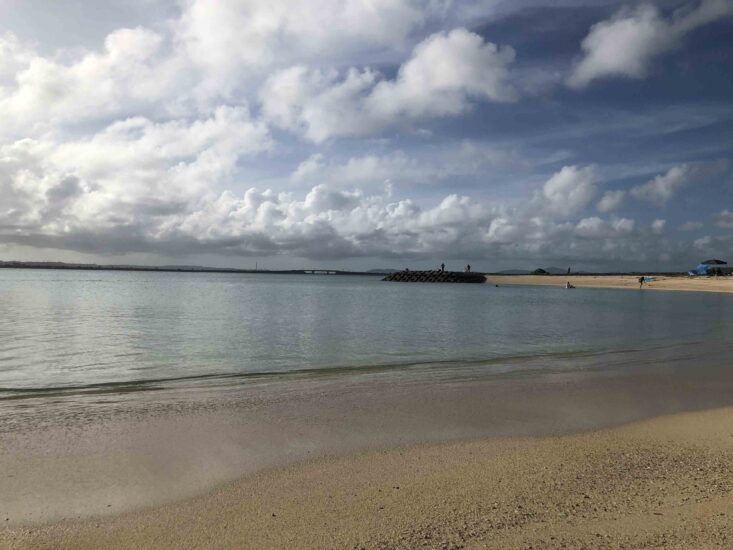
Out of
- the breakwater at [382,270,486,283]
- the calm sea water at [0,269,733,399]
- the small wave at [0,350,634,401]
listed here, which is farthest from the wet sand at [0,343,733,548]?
the breakwater at [382,270,486,283]

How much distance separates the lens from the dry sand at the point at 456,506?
15.3ft

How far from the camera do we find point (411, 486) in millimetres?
5898

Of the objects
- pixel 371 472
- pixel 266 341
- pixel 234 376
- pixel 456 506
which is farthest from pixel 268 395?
pixel 266 341

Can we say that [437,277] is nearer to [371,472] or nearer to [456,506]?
[371,472]

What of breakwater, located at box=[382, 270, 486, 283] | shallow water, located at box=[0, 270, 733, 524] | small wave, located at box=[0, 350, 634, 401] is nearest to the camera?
shallow water, located at box=[0, 270, 733, 524]

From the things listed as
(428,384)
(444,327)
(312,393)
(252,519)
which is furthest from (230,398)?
(444,327)

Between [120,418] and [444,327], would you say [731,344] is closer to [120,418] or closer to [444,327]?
[444,327]

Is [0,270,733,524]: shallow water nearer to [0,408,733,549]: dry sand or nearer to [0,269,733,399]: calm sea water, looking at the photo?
[0,269,733,399]: calm sea water

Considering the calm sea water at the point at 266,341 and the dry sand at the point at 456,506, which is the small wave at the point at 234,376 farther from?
the dry sand at the point at 456,506

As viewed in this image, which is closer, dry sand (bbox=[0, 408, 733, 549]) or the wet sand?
dry sand (bbox=[0, 408, 733, 549])

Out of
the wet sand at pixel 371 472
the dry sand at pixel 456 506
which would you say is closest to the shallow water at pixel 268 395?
the wet sand at pixel 371 472

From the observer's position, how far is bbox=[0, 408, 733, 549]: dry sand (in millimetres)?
4652

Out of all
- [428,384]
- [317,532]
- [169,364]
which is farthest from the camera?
[169,364]

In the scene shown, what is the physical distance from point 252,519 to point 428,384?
8.02 m
